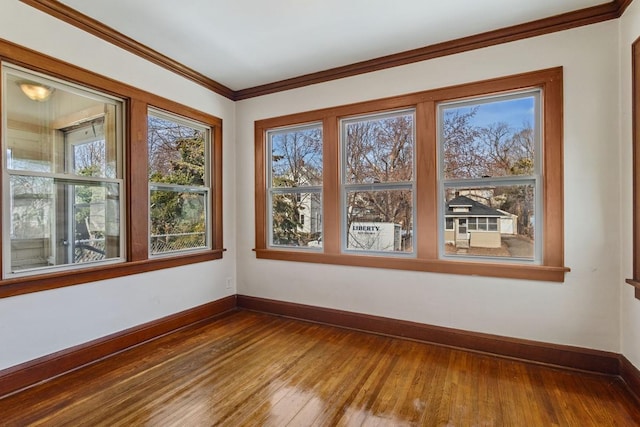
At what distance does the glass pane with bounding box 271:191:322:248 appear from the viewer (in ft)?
12.0

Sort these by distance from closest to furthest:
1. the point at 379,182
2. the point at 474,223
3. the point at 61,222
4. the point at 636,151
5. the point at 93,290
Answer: the point at 636,151
the point at 61,222
the point at 93,290
the point at 474,223
the point at 379,182

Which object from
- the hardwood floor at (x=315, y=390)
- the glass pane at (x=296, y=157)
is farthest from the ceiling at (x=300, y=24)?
the hardwood floor at (x=315, y=390)

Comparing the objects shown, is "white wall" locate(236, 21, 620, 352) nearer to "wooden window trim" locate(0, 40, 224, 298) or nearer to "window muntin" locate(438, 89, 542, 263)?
"window muntin" locate(438, 89, 542, 263)

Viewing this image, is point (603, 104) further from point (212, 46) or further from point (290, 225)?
point (212, 46)

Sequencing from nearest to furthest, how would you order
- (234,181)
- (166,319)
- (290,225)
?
(166,319)
(290,225)
(234,181)

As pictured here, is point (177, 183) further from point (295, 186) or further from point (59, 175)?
point (295, 186)

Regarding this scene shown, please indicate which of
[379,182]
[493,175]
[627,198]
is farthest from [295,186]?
[627,198]

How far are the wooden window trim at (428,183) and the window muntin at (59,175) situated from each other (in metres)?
1.59

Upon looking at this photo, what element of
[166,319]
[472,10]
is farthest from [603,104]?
[166,319]

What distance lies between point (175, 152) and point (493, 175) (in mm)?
3241

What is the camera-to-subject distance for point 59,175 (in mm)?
2471

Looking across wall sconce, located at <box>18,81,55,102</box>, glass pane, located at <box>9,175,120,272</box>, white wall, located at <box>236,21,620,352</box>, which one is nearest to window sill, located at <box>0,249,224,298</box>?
glass pane, located at <box>9,175,120,272</box>

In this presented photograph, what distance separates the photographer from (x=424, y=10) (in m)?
2.42

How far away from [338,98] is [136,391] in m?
3.18
